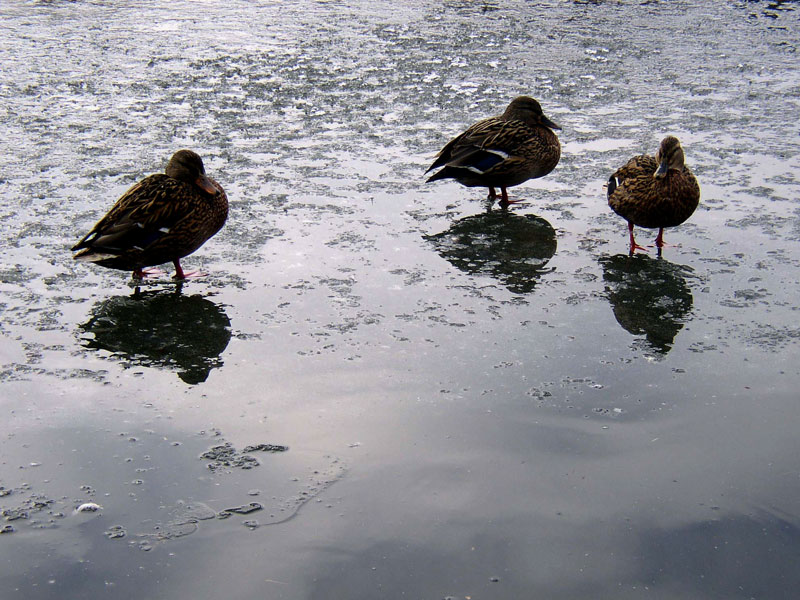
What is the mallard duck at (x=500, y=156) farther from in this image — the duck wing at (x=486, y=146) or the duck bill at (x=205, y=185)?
the duck bill at (x=205, y=185)

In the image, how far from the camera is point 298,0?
1420 centimetres

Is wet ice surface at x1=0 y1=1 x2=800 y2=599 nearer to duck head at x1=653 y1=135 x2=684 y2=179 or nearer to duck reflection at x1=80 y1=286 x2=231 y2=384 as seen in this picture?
duck reflection at x1=80 y1=286 x2=231 y2=384

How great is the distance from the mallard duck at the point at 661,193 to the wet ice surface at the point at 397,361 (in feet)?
0.88

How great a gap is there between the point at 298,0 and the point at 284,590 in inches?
487

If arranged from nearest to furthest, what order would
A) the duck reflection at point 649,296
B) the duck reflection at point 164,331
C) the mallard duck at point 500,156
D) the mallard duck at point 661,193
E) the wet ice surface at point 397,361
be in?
the wet ice surface at point 397,361
the duck reflection at point 164,331
the duck reflection at point 649,296
the mallard duck at point 661,193
the mallard duck at point 500,156

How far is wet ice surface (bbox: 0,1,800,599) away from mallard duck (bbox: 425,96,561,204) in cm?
24

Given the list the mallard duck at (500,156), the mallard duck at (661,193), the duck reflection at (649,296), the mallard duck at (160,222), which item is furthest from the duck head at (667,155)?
the mallard duck at (160,222)

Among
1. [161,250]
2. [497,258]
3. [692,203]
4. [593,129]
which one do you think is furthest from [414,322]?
[593,129]

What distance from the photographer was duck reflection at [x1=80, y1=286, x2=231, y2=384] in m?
4.90

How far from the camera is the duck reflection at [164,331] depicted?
490 centimetres

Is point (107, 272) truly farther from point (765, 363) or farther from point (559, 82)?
point (559, 82)

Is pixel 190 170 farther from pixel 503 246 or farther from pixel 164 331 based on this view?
pixel 503 246

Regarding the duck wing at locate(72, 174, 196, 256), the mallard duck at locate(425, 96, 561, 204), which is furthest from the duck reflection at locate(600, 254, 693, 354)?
the duck wing at locate(72, 174, 196, 256)

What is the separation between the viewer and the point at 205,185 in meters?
5.88
